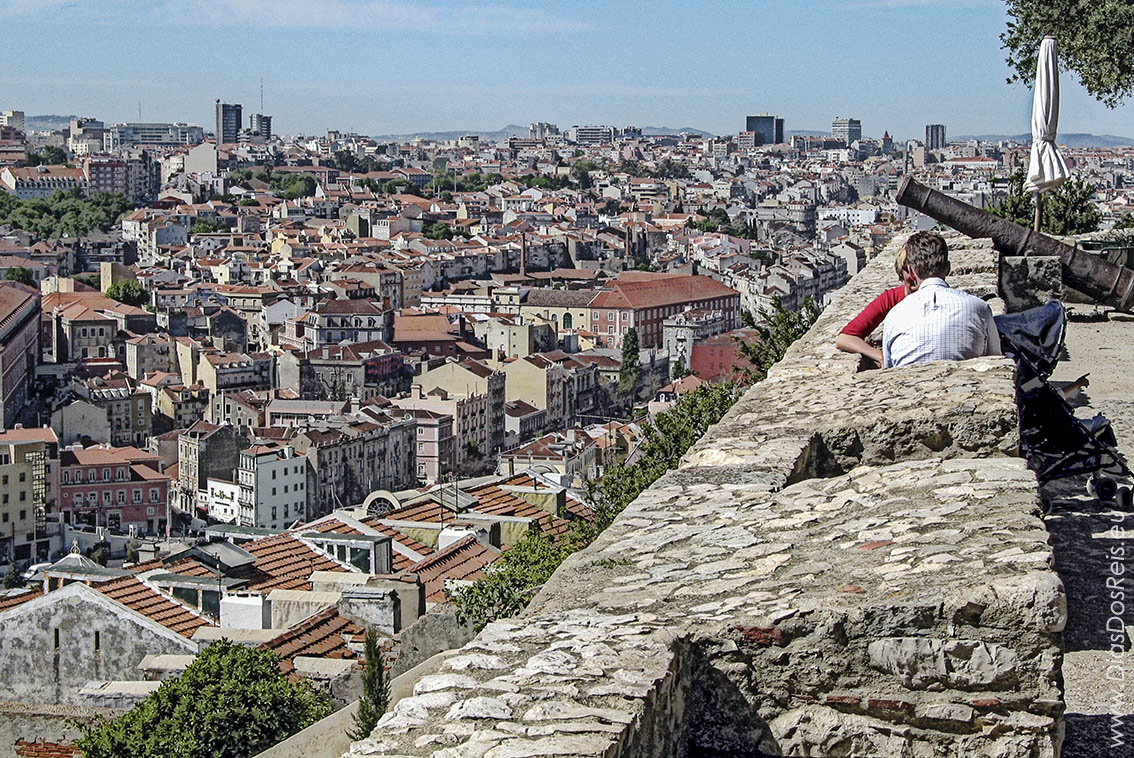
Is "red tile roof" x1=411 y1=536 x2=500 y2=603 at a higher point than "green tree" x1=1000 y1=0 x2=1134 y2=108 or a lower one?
lower

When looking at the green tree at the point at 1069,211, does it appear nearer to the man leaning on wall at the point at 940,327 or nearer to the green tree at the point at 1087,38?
the green tree at the point at 1087,38

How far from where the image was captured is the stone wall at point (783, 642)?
128 centimetres

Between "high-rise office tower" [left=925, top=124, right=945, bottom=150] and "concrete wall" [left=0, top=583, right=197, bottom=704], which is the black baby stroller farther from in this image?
"high-rise office tower" [left=925, top=124, right=945, bottom=150]

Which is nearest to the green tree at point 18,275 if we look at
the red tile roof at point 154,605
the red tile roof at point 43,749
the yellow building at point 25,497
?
the yellow building at point 25,497

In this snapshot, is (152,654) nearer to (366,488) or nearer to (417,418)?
(366,488)

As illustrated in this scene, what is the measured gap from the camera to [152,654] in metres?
11.5

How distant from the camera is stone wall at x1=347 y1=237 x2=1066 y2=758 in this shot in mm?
1283

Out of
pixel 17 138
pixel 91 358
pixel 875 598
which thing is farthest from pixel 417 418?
pixel 17 138

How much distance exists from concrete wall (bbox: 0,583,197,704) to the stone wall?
9997mm

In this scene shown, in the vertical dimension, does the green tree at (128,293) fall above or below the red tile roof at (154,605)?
below

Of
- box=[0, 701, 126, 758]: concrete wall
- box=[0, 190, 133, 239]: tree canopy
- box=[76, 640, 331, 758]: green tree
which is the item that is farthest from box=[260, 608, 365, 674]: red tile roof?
box=[0, 190, 133, 239]: tree canopy

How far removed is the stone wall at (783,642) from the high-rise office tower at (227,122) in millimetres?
130106

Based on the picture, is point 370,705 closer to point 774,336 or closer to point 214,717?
point 774,336

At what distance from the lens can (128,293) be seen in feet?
182
